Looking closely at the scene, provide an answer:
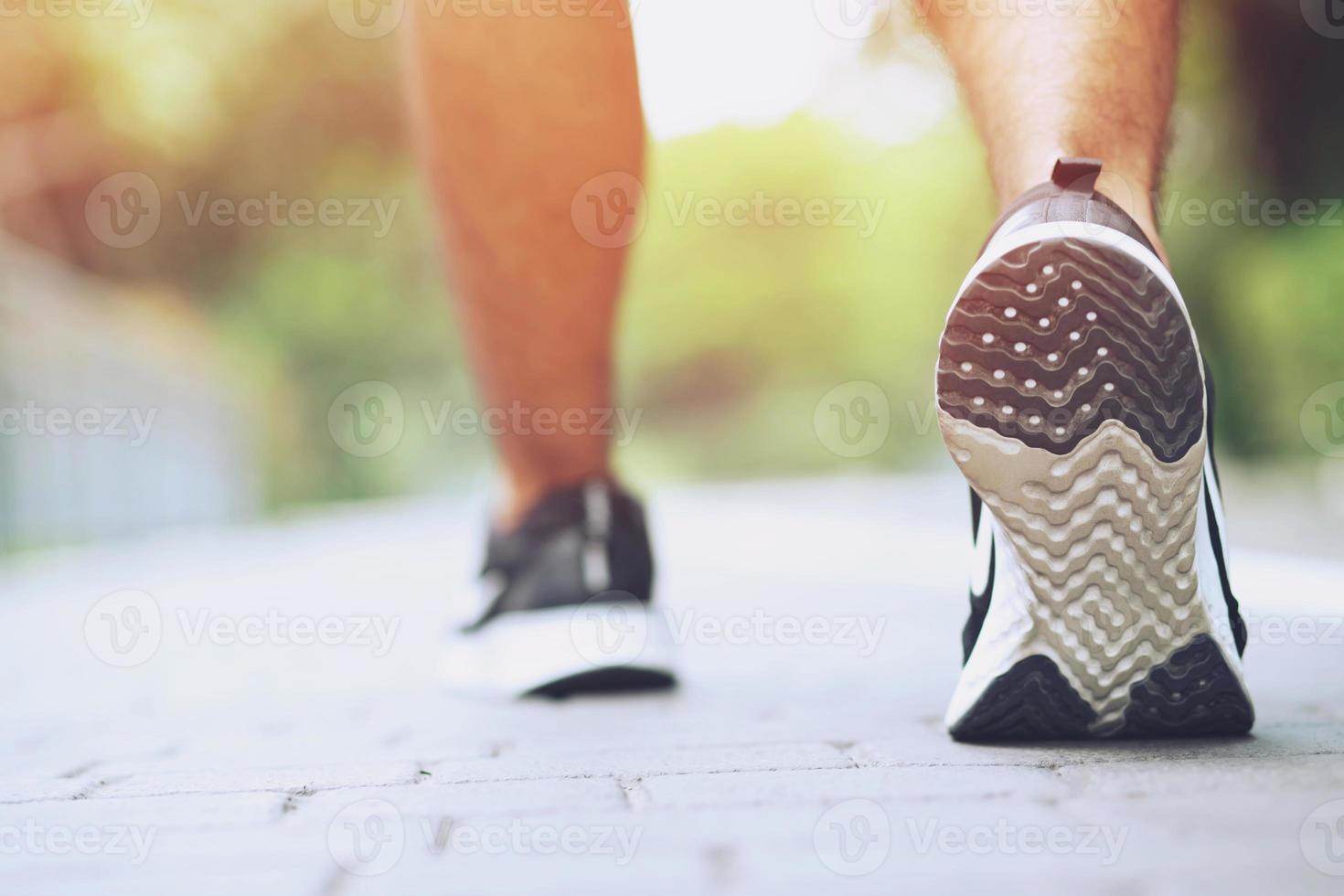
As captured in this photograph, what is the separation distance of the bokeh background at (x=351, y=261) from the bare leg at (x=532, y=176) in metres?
0.50

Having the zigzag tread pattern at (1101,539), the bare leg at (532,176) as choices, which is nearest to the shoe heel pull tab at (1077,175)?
the zigzag tread pattern at (1101,539)

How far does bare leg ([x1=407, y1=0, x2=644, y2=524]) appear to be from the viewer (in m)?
2.02

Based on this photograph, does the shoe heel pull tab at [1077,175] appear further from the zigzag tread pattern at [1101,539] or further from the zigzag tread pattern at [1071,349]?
the zigzag tread pattern at [1101,539]

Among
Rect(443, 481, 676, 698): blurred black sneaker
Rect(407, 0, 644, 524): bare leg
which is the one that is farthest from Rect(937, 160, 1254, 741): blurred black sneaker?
Rect(407, 0, 644, 524): bare leg

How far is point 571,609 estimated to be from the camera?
197 centimetres

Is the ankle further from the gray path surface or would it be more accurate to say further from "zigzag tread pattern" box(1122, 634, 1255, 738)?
"zigzag tread pattern" box(1122, 634, 1255, 738)

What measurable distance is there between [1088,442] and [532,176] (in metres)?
1.08

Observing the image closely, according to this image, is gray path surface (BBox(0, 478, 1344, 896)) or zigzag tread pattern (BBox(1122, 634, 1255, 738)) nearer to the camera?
gray path surface (BBox(0, 478, 1344, 896))

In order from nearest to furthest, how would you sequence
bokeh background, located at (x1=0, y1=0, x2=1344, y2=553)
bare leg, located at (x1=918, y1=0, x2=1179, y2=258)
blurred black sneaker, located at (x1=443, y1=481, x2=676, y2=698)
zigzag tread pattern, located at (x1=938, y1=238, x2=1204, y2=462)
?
1. zigzag tread pattern, located at (x1=938, y1=238, x2=1204, y2=462)
2. bare leg, located at (x1=918, y1=0, x2=1179, y2=258)
3. blurred black sneaker, located at (x1=443, y1=481, x2=676, y2=698)
4. bokeh background, located at (x1=0, y1=0, x2=1344, y2=553)

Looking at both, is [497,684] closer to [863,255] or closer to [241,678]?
[241,678]

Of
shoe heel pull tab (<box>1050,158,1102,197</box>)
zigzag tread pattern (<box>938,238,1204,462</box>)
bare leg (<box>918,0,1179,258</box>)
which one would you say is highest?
bare leg (<box>918,0,1179,258</box>)

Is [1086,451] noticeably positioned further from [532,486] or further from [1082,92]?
[532,486]

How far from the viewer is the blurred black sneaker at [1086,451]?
123 cm

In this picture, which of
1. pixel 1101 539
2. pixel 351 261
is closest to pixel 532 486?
pixel 1101 539
